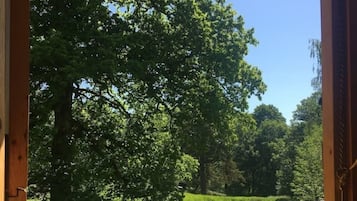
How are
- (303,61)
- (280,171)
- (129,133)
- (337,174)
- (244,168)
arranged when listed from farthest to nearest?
(129,133) → (303,61) → (280,171) → (244,168) → (337,174)

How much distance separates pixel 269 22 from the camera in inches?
165

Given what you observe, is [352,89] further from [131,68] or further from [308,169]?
[131,68]

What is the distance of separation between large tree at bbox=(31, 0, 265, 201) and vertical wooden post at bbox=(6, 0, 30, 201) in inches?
132

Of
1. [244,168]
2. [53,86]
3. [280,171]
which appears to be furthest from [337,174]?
[53,86]

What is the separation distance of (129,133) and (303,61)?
1.73 m

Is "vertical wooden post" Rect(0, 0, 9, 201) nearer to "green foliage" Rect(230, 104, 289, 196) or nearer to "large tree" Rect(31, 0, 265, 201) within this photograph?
"green foliage" Rect(230, 104, 289, 196)

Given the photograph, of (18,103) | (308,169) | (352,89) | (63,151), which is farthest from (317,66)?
(63,151)

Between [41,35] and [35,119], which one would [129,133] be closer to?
[35,119]

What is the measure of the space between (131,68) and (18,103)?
3.55m

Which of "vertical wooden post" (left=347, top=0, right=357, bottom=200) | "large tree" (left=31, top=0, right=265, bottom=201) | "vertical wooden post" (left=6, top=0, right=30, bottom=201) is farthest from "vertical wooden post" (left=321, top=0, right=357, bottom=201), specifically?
"large tree" (left=31, top=0, right=265, bottom=201)

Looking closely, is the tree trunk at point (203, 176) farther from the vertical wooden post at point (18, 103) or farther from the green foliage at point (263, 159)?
the vertical wooden post at point (18, 103)

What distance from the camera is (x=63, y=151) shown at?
4359 mm

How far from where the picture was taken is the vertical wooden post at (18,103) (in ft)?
2.29

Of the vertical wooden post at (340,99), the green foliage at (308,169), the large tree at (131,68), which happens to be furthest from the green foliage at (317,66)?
the large tree at (131,68)
